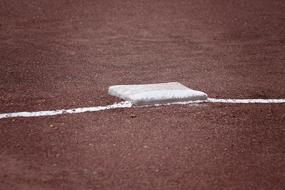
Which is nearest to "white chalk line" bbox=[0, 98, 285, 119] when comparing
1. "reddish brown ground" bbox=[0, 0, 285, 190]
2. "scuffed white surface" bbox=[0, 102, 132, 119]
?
"scuffed white surface" bbox=[0, 102, 132, 119]

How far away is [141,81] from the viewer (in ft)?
16.7

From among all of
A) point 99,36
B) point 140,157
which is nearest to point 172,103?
point 140,157

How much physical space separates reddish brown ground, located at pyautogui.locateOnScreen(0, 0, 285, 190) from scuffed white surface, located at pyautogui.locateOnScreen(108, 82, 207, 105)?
130mm

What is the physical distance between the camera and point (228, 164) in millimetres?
3486

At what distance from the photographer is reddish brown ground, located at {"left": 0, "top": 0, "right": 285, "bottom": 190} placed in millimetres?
3350

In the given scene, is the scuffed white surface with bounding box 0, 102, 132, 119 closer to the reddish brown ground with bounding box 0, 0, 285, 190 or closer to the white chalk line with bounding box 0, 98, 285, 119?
the white chalk line with bounding box 0, 98, 285, 119

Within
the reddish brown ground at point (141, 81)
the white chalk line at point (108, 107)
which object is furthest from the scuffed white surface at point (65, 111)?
the reddish brown ground at point (141, 81)

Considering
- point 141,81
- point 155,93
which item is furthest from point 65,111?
point 141,81

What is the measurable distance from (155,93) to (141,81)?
0.63m

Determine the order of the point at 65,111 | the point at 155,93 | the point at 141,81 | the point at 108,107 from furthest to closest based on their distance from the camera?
the point at 141,81 < the point at 155,93 < the point at 108,107 < the point at 65,111

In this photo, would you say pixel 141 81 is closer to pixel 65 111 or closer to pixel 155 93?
pixel 155 93

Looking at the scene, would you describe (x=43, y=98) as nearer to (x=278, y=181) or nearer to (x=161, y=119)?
(x=161, y=119)

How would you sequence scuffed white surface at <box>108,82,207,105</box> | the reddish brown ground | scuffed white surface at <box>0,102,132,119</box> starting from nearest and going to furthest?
the reddish brown ground → scuffed white surface at <box>0,102,132,119</box> → scuffed white surface at <box>108,82,207,105</box>

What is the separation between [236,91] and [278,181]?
5.65 feet
